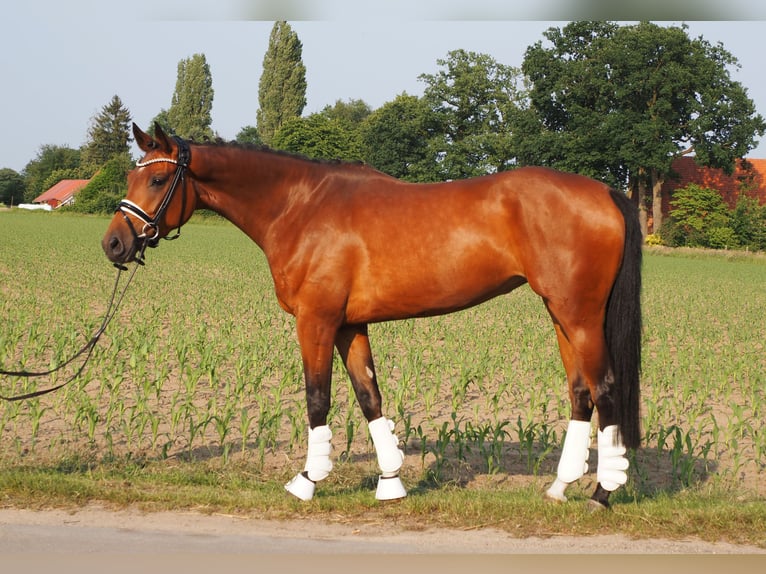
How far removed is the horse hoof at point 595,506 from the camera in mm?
5449

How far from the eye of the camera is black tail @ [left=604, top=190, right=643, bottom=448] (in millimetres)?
5633

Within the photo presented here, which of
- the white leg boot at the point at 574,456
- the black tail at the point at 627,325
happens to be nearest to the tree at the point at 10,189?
the white leg boot at the point at 574,456

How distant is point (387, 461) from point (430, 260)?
4.79ft

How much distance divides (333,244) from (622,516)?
264 cm

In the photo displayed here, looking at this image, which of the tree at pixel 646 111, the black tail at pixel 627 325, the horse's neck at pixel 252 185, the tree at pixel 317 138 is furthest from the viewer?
the tree at pixel 317 138

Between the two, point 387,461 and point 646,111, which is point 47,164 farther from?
point 387,461

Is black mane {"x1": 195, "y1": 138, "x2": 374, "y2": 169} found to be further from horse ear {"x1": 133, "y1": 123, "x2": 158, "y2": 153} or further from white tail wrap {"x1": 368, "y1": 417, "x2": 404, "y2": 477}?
white tail wrap {"x1": 368, "y1": 417, "x2": 404, "y2": 477}

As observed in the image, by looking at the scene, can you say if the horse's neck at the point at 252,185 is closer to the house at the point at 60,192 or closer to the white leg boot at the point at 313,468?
the white leg boot at the point at 313,468

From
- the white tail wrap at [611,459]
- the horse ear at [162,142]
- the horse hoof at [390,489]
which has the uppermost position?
the horse ear at [162,142]

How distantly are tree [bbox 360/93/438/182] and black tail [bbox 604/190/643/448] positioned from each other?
65810mm

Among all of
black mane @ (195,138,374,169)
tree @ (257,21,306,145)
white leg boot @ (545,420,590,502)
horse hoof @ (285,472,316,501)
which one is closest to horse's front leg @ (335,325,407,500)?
horse hoof @ (285,472,316,501)

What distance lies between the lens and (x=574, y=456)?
5.72m

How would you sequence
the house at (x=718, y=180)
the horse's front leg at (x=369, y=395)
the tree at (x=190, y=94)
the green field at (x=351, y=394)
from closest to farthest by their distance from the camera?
the horse's front leg at (x=369, y=395)
the green field at (x=351, y=394)
the house at (x=718, y=180)
the tree at (x=190, y=94)

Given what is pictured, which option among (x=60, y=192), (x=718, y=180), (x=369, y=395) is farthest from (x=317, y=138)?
(x=369, y=395)
